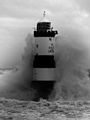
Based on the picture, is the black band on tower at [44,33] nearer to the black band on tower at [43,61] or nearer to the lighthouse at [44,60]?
the lighthouse at [44,60]

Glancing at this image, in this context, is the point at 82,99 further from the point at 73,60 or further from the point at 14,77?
the point at 14,77

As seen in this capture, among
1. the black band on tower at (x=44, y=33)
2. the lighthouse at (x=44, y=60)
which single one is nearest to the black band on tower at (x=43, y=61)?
the lighthouse at (x=44, y=60)

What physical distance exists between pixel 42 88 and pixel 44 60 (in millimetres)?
3172

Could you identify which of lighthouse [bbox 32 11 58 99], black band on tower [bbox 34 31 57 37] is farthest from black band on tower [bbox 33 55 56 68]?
black band on tower [bbox 34 31 57 37]

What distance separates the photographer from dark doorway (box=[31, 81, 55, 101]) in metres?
45.3

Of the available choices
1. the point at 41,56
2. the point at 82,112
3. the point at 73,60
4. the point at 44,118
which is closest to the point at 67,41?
the point at 73,60

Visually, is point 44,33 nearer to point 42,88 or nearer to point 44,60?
point 44,60

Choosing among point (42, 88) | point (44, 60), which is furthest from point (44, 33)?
point (42, 88)

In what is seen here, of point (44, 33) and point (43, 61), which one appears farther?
point (44, 33)

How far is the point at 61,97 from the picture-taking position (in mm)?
47125

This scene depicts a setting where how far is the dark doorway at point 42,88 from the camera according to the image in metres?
45.3

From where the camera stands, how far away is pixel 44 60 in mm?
44906

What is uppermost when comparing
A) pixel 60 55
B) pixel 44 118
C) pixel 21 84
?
pixel 60 55

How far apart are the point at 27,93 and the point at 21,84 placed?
2.26 m
